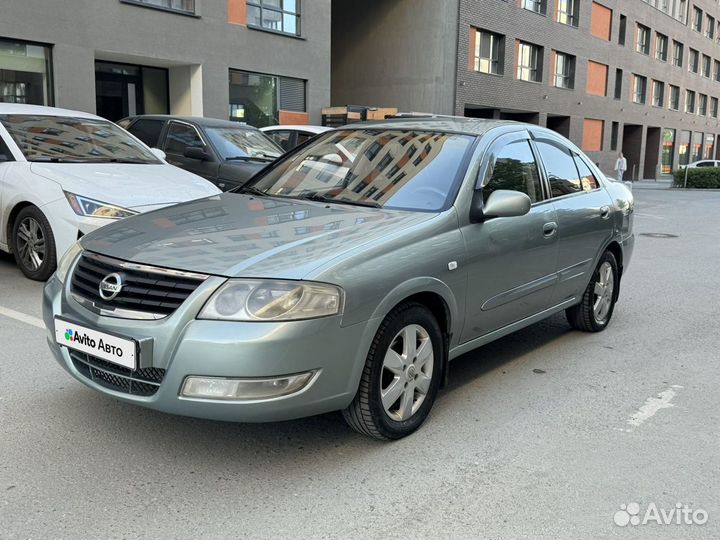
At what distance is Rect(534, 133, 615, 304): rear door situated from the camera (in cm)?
496

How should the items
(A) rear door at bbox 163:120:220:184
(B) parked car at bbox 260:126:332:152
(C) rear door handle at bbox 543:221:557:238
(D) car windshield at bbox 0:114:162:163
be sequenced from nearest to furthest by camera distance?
(C) rear door handle at bbox 543:221:557:238
(D) car windshield at bbox 0:114:162:163
(A) rear door at bbox 163:120:220:184
(B) parked car at bbox 260:126:332:152

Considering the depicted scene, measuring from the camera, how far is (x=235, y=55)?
17.9 meters

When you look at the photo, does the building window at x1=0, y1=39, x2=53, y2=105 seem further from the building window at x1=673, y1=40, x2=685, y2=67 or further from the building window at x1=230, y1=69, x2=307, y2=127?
the building window at x1=673, y1=40, x2=685, y2=67

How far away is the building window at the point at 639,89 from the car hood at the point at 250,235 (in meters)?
43.2

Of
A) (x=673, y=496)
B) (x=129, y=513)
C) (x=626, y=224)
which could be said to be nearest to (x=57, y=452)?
(x=129, y=513)

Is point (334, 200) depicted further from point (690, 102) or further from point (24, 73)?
point (690, 102)

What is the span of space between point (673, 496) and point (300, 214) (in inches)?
90.1

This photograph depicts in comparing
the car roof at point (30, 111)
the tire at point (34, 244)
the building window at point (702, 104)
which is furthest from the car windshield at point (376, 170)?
the building window at point (702, 104)

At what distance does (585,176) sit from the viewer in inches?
220

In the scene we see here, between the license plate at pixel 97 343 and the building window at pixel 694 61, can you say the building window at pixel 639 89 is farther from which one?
the license plate at pixel 97 343

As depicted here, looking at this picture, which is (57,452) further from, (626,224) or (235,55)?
(235,55)

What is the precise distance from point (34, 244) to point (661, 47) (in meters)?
47.6

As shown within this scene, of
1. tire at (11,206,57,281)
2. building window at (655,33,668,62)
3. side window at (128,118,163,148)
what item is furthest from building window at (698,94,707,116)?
tire at (11,206,57,281)

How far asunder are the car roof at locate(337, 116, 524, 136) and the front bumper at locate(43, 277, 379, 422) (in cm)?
191
